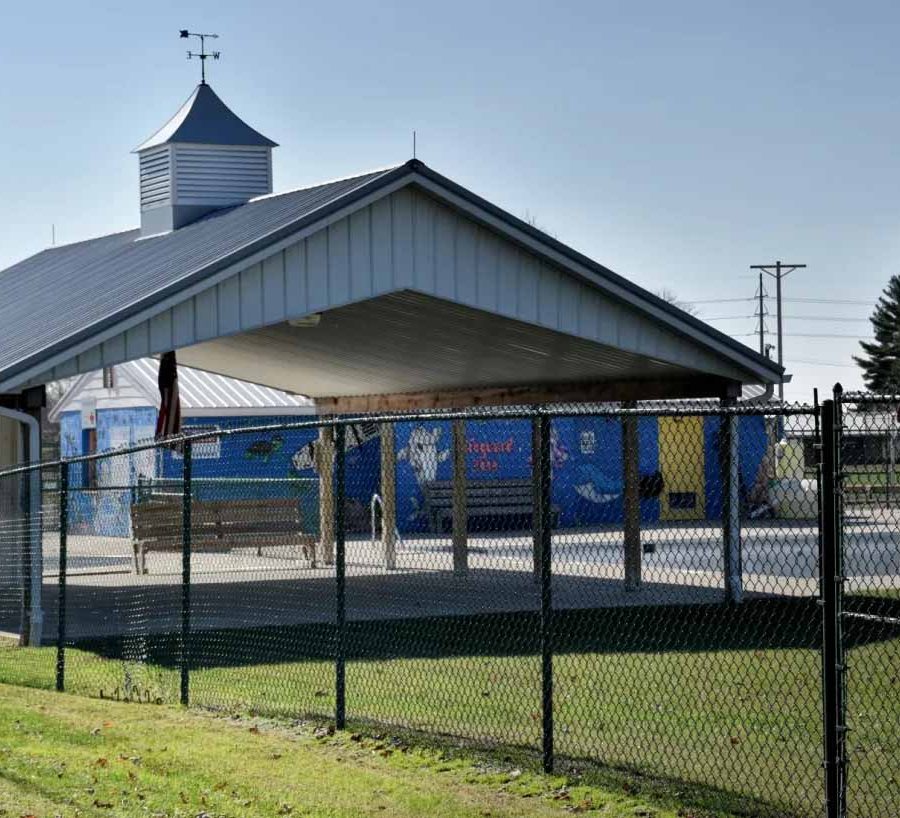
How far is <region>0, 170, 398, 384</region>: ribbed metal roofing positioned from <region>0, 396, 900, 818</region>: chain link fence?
6.08ft

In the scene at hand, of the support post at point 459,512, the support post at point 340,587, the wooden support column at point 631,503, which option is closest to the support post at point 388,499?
the support post at point 459,512

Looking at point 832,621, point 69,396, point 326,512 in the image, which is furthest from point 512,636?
point 69,396

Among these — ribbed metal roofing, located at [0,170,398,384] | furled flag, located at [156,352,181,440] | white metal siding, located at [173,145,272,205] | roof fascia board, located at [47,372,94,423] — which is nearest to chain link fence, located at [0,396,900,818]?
furled flag, located at [156,352,181,440]

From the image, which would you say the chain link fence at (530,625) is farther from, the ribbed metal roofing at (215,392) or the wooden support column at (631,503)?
the ribbed metal roofing at (215,392)

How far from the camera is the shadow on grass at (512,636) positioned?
579 inches

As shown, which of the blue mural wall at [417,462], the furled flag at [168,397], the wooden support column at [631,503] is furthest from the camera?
the blue mural wall at [417,462]

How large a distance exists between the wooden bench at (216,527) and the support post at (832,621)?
45.5 ft

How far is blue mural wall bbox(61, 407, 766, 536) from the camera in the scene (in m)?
34.1

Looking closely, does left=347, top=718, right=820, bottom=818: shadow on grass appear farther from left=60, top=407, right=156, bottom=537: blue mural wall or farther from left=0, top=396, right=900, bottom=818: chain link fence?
left=60, top=407, right=156, bottom=537: blue mural wall

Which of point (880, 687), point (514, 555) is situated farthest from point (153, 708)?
point (514, 555)

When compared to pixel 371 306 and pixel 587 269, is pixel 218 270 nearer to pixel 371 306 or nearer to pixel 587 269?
pixel 371 306

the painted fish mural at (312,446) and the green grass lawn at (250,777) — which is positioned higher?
the painted fish mural at (312,446)

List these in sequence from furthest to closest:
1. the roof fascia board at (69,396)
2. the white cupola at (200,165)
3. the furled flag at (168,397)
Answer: the roof fascia board at (69,396) → the white cupola at (200,165) → the furled flag at (168,397)

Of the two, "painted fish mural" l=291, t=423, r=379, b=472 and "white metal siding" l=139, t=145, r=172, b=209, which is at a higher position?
"white metal siding" l=139, t=145, r=172, b=209
